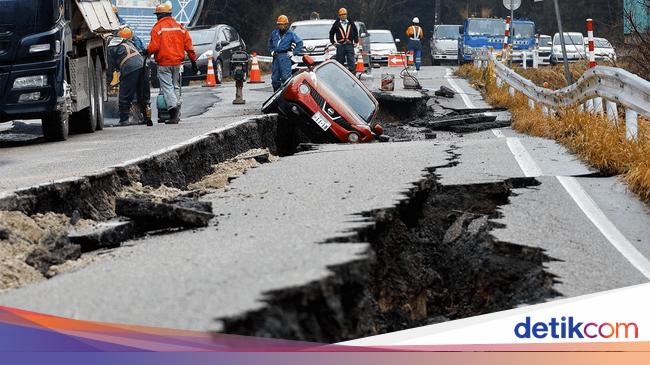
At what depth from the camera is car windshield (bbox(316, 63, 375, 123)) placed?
1500 cm

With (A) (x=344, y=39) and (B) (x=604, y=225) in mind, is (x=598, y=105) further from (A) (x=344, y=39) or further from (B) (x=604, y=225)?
(A) (x=344, y=39)

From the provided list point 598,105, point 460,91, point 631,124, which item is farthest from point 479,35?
point 631,124

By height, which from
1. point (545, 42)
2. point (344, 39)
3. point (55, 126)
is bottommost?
point (545, 42)

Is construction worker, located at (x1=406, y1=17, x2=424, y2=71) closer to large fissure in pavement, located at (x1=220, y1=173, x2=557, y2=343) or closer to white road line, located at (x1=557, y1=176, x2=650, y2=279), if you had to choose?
white road line, located at (x1=557, y1=176, x2=650, y2=279)

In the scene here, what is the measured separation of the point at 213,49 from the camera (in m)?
31.2

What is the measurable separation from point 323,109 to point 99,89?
4314 millimetres

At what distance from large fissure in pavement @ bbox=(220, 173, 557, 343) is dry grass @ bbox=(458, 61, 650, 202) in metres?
0.99

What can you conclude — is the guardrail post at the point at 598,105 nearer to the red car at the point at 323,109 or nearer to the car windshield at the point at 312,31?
the red car at the point at 323,109

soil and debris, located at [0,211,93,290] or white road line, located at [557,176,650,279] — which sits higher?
soil and debris, located at [0,211,93,290]

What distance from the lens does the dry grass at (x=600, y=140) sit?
9.15 meters

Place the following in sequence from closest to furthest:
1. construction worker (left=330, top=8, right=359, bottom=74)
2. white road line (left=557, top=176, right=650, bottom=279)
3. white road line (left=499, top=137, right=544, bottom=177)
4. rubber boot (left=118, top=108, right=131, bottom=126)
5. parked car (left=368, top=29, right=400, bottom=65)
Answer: white road line (left=557, top=176, right=650, bottom=279)
white road line (left=499, top=137, right=544, bottom=177)
rubber boot (left=118, top=108, right=131, bottom=126)
construction worker (left=330, top=8, right=359, bottom=74)
parked car (left=368, top=29, right=400, bottom=65)

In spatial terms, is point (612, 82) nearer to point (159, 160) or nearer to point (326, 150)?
point (326, 150)

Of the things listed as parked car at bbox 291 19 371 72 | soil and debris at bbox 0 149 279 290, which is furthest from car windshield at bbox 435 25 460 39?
soil and debris at bbox 0 149 279 290

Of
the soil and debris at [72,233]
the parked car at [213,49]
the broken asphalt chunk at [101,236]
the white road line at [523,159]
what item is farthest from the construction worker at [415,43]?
the broken asphalt chunk at [101,236]
